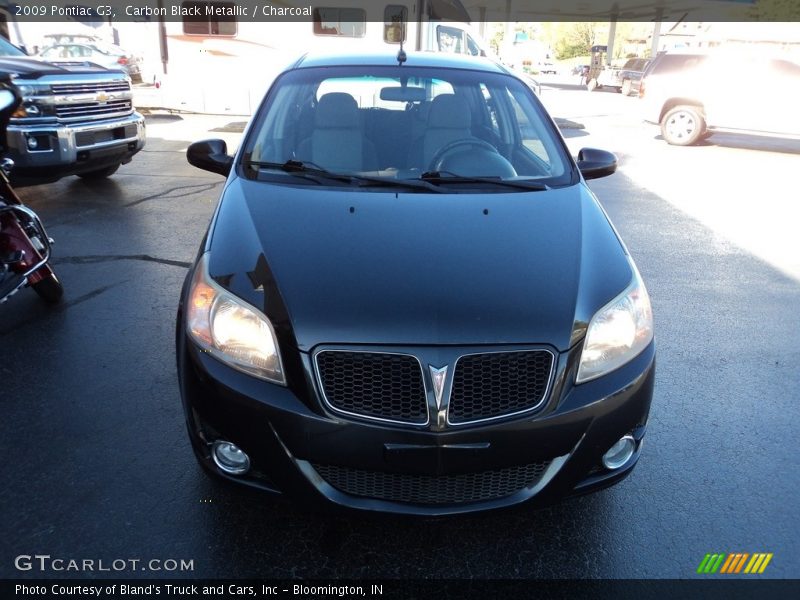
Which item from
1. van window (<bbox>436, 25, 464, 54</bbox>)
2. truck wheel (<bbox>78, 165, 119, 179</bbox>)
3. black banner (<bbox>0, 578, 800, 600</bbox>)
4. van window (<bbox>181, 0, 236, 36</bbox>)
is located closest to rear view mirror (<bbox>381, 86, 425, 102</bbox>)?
black banner (<bbox>0, 578, 800, 600</bbox>)

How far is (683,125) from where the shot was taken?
42.5 ft

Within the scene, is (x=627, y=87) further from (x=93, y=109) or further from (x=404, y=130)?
(x=404, y=130)

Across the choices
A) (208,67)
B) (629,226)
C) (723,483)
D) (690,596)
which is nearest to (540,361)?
(690,596)

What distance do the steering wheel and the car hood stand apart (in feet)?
1.29

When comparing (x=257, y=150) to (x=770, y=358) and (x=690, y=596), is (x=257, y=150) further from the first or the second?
(x=770, y=358)

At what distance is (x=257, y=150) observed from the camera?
3.30 meters

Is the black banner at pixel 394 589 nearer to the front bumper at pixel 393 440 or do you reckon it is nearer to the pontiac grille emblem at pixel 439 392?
the front bumper at pixel 393 440

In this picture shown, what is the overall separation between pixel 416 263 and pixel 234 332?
692 millimetres

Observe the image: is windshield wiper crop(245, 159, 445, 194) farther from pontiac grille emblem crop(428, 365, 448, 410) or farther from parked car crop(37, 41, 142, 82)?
parked car crop(37, 41, 142, 82)

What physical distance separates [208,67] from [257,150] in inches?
427

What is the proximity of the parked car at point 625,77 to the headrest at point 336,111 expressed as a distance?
28.4 meters

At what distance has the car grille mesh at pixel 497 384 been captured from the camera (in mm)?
2027

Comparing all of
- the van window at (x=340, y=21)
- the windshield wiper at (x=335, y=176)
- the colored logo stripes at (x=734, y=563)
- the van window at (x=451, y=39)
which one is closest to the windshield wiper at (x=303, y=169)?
the windshield wiper at (x=335, y=176)

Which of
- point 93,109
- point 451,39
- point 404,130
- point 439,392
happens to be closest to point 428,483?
point 439,392
